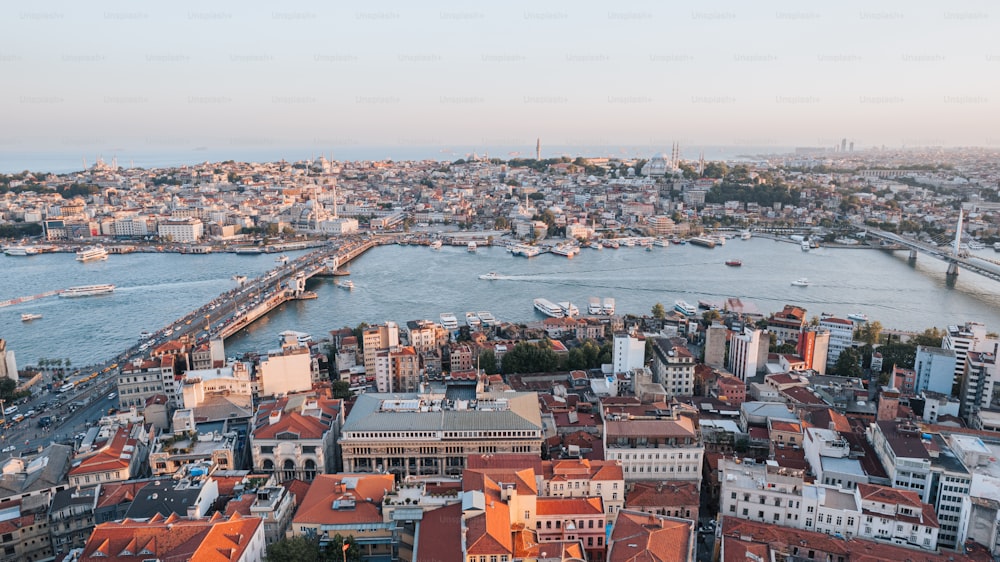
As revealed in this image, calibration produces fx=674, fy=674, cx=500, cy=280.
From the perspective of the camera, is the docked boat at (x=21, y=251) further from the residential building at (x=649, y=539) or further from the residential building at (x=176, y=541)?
the residential building at (x=649, y=539)

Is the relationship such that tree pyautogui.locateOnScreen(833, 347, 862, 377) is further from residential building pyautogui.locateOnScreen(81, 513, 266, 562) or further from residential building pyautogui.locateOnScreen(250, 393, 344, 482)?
residential building pyautogui.locateOnScreen(81, 513, 266, 562)

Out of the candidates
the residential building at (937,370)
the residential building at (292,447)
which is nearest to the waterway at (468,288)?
the residential building at (937,370)

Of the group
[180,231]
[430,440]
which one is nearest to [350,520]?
[430,440]

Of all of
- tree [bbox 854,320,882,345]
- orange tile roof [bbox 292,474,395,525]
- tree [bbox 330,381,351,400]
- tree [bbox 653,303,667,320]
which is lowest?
tree [bbox 330,381,351,400]

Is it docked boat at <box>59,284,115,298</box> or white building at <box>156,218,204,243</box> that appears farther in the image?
white building at <box>156,218,204,243</box>

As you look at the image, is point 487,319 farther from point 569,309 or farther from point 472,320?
point 569,309

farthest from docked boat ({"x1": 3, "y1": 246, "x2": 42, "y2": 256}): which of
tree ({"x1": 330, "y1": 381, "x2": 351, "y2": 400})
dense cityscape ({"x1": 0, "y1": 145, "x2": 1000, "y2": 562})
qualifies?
tree ({"x1": 330, "y1": 381, "x2": 351, "y2": 400})
